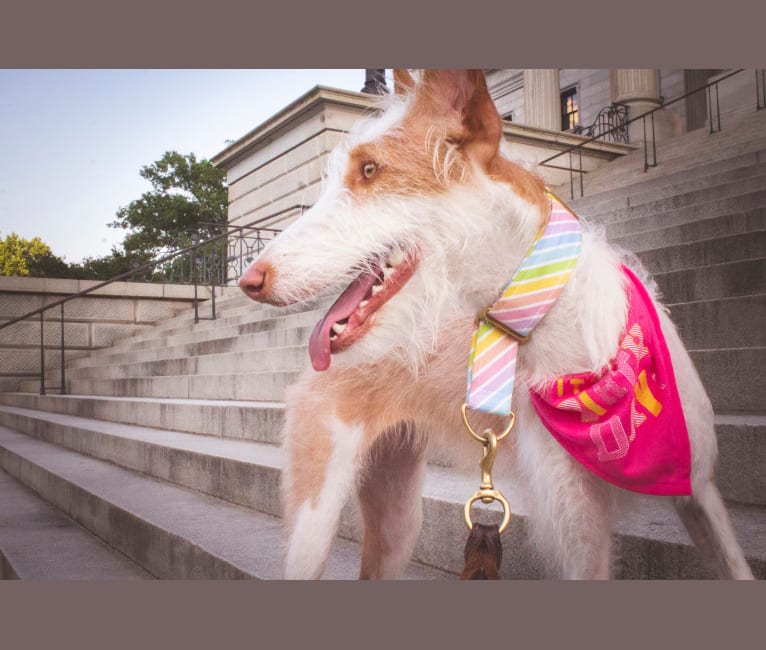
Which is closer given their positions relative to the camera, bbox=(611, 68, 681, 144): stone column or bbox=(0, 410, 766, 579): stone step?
bbox=(0, 410, 766, 579): stone step

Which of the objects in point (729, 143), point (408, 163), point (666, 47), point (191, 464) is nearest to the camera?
point (408, 163)

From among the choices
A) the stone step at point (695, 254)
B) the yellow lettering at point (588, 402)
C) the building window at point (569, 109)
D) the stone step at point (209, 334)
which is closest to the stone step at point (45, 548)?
the stone step at point (209, 334)

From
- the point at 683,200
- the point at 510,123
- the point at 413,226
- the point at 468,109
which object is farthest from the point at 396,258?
the point at 683,200

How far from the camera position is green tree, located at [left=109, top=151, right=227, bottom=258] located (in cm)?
170

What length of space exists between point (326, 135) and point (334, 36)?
0.70 feet

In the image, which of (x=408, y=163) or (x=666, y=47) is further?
(x=666, y=47)

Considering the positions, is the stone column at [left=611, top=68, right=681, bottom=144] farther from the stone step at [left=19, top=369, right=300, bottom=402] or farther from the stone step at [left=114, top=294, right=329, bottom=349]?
the stone step at [left=19, top=369, right=300, bottom=402]

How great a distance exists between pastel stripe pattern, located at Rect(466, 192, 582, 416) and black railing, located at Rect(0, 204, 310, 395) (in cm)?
60

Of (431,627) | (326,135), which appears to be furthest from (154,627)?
(326,135)

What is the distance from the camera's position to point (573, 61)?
139cm

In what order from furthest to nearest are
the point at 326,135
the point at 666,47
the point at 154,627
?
the point at 326,135 < the point at 666,47 < the point at 154,627

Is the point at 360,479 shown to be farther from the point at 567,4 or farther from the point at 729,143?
the point at 729,143

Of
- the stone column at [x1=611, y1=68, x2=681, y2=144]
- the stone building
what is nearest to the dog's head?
the stone building

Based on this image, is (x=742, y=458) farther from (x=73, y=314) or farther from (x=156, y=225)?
(x=73, y=314)
